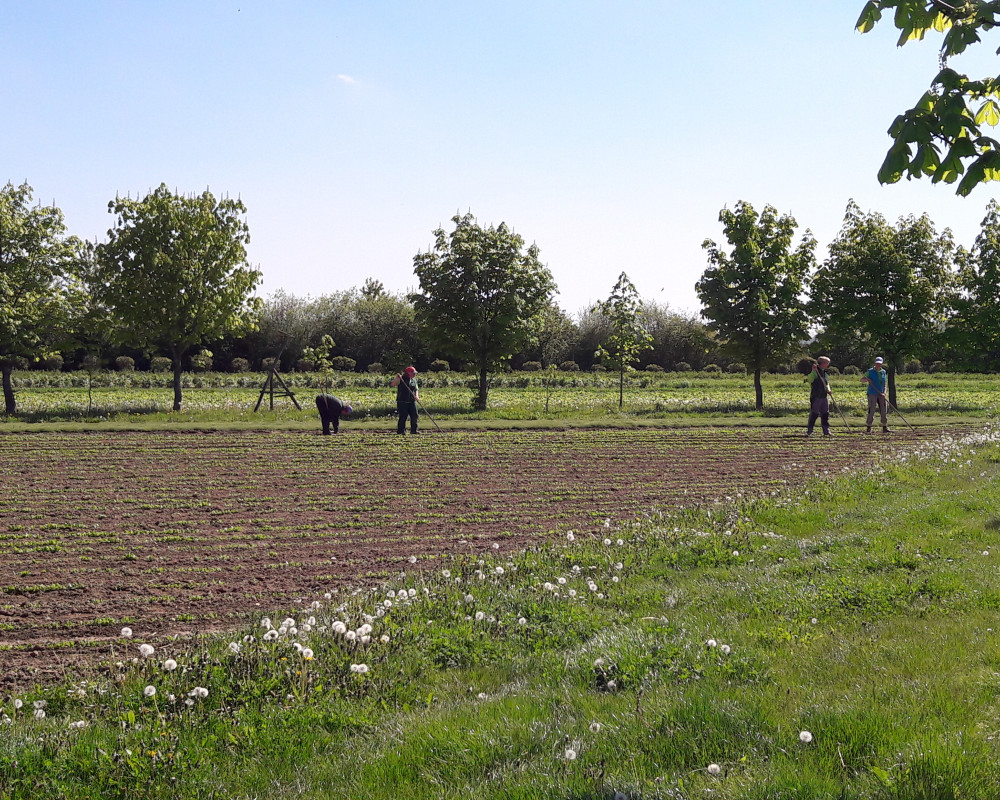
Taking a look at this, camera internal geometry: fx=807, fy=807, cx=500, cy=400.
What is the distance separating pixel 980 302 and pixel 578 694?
126 feet

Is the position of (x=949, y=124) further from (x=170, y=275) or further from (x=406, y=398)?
(x=170, y=275)

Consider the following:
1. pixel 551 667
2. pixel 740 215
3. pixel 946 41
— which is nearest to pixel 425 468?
pixel 551 667

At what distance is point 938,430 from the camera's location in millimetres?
25688

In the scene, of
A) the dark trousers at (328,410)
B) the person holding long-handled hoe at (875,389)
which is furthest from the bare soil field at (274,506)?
the person holding long-handled hoe at (875,389)

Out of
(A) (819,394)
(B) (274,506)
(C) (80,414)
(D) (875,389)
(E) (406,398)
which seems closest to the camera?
(B) (274,506)

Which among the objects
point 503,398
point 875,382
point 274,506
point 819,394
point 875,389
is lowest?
point 274,506

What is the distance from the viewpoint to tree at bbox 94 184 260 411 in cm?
2966

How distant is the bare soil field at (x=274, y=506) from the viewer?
7.79 metres

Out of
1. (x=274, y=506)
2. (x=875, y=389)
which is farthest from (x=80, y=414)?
(x=875, y=389)

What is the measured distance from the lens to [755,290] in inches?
1320

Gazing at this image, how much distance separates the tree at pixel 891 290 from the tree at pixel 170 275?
974 inches

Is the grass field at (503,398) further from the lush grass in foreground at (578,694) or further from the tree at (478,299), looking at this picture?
the lush grass in foreground at (578,694)

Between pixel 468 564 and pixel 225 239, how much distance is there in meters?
25.8

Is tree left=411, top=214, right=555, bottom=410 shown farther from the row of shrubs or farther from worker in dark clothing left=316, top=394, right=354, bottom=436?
the row of shrubs
